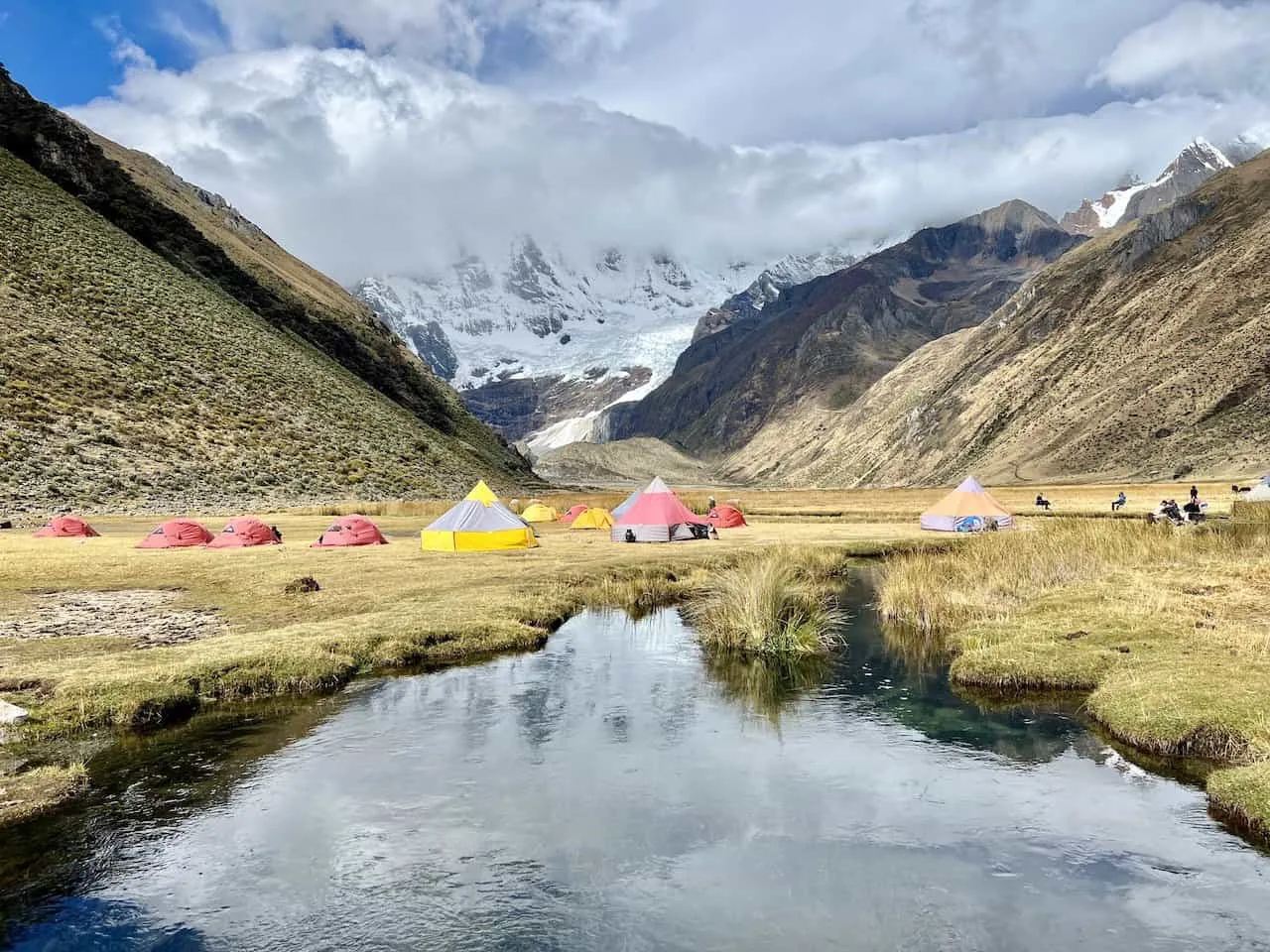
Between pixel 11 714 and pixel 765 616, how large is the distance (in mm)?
17244

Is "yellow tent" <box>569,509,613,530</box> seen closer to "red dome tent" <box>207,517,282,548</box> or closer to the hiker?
"red dome tent" <box>207,517,282,548</box>

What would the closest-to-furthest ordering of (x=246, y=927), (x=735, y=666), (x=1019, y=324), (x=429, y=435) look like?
(x=246, y=927), (x=735, y=666), (x=429, y=435), (x=1019, y=324)

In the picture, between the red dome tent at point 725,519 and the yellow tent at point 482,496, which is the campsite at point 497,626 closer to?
the yellow tent at point 482,496

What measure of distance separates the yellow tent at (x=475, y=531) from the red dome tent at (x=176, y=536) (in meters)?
11.4

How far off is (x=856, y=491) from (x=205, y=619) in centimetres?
11504

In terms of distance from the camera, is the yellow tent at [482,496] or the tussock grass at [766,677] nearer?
the tussock grass at [766,677]

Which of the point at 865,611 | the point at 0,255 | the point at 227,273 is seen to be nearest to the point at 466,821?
the point at 865,611

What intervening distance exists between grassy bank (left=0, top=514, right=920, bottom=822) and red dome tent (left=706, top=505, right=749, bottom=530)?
445 inches

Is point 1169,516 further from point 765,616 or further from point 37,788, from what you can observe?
point 37,788

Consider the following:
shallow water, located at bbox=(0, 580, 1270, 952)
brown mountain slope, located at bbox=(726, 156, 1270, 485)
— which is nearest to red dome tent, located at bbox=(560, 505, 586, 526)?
shallow water, located at bbox=(0, 580, 1270, 952)

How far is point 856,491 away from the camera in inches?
5153

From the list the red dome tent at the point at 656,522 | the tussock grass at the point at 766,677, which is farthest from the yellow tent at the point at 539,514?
the tussock grass at the point at 766,677

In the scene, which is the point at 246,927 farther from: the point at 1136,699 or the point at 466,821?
the point at 1136,699

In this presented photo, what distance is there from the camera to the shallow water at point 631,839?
978 cm
